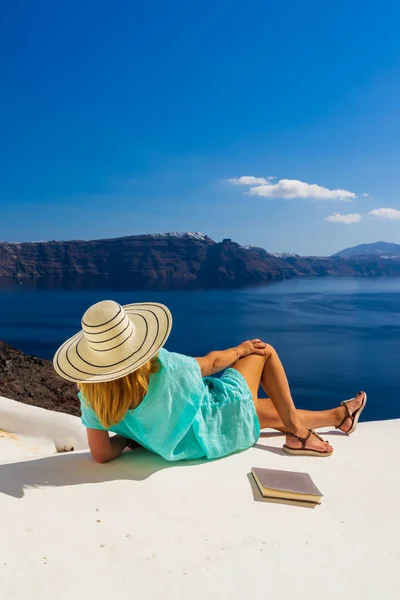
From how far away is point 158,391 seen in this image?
1.87 m

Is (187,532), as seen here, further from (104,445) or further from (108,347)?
(108,347)

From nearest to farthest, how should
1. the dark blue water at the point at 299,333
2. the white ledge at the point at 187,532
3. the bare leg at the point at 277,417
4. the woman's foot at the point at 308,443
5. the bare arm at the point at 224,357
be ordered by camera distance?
the white ledge at the point at 187,532 → the bare arm at the point at 224,357 → the woman's foot at the point at 308,443 → the bare leg at the point at 277,417 → the dark blue water at the point at 299,333

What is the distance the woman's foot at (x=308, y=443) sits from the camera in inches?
94.2

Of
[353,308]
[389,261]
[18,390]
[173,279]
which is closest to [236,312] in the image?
[353,308]

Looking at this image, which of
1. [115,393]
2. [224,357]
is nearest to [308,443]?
[224,357]

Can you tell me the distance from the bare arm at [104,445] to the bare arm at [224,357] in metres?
0.50

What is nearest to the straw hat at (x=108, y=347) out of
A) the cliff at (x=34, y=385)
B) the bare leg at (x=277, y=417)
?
the bare leg at (x=277, y=417)

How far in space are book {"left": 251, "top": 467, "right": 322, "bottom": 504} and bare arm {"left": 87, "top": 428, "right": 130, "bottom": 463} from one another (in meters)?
0.61

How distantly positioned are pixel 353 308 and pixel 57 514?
136ft

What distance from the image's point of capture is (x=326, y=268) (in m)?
108

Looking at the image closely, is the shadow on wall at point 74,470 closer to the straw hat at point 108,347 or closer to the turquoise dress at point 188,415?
the turquoise dress at point 188,415

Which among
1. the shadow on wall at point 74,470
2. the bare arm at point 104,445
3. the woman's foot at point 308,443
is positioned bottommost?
the woman's foot at point 308,443

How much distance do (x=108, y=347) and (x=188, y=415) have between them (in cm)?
46

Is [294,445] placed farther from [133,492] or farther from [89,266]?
[89,266]
